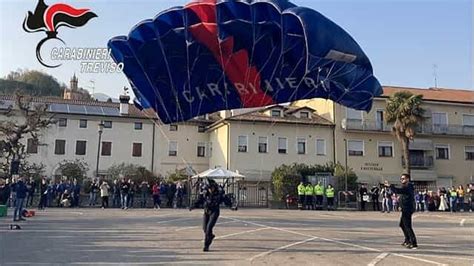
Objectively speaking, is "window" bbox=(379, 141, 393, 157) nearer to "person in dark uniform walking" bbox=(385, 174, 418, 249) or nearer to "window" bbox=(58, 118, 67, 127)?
"window" bbox=(58, 118, 67, 127)

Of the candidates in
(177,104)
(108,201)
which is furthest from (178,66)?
(108,201)

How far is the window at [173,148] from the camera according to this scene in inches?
2003

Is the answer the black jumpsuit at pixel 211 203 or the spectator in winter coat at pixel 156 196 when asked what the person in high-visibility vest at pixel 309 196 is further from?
the black jumpsuit at pixel 211 203

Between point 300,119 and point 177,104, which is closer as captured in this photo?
point 177,104

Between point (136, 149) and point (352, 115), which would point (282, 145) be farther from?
point (136, 149)

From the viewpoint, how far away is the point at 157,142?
165 ft

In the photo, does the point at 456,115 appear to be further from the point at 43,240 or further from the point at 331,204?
the point at 43,240

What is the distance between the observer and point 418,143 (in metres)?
50.1

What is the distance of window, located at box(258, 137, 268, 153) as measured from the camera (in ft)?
153

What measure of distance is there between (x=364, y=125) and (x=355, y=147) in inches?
93.0

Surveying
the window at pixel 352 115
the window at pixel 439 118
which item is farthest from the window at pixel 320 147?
the window at pixel 439 118

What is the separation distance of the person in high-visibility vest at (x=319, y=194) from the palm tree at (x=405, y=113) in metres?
12.6

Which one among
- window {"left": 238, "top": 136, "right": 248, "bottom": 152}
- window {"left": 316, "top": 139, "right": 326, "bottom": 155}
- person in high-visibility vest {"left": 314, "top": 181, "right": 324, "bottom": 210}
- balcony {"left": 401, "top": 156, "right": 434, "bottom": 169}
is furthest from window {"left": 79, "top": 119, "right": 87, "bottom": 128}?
balcony {"left": 401, "top": 156, "right": 434, "bottom": 169}

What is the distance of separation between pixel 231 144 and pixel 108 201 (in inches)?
676
